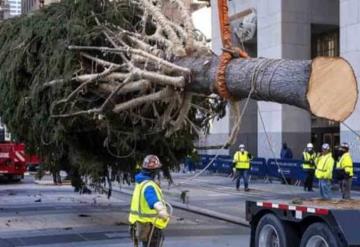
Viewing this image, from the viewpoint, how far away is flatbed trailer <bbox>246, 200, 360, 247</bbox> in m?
8.43

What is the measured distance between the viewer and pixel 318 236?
8.87 m

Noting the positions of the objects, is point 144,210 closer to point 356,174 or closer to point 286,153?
point 356,174

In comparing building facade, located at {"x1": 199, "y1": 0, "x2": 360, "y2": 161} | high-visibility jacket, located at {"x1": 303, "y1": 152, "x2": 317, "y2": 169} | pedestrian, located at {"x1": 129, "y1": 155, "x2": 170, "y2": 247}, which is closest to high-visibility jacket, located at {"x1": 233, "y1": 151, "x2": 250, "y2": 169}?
high-visibility jacket, located at {"x1": 303, "y1": 152, "x2": 317, "y2": 169}

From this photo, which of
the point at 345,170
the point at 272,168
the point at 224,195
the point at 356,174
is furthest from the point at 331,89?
the point at 272,168

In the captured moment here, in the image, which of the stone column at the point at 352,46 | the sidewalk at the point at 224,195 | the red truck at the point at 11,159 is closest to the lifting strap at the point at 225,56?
the sidewalk at the point at 224,195

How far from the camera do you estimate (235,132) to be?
9.55 m

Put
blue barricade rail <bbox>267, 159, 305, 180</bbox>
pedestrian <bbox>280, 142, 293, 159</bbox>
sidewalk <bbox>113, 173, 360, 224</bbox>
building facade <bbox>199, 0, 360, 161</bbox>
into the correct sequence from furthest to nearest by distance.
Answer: building facade <bbox>199, 0, 360, 161</bbox>, pedestrian <bbox>280, 142, 293, 159</bbox>, blue barricade rail <bbox>267, 159, 305, 180</bbox>, sidewalk <bbox>113, 173, 360, 224</bbox>

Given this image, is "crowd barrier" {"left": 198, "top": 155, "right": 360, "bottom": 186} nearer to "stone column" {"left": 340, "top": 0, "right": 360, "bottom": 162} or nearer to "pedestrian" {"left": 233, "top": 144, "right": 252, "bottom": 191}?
"pedestrian" {"left": 233, "top": 144, "right": 252, "bottom": 191}

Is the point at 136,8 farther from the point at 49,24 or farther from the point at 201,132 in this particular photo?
the point at 201,132

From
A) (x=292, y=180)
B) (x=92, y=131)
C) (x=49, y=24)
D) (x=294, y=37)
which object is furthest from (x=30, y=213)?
(x=294, y=37)

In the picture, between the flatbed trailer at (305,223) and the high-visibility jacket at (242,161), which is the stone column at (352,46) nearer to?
the high-visibility jacket at (242,161)

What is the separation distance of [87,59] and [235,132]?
3469 mm

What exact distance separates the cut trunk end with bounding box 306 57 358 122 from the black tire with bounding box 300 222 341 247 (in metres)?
1.76

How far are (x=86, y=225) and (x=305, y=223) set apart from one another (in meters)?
6.53
